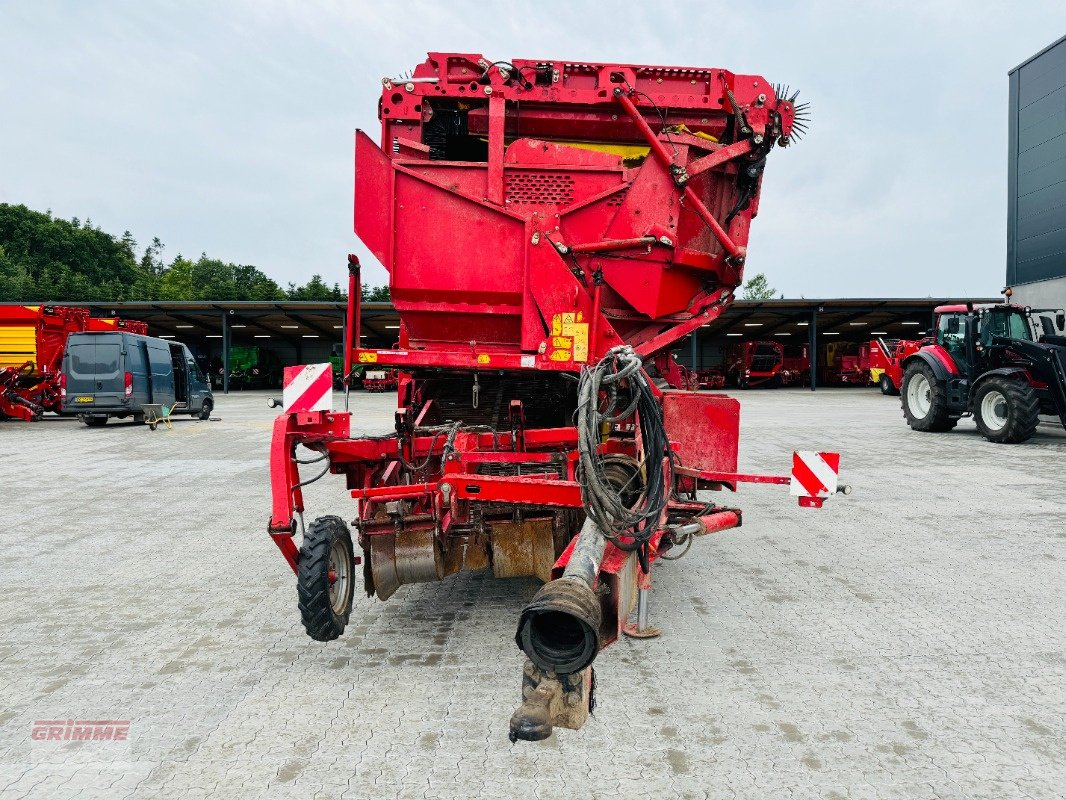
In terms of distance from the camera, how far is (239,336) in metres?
46.2

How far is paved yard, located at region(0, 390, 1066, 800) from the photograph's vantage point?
8.91 feet

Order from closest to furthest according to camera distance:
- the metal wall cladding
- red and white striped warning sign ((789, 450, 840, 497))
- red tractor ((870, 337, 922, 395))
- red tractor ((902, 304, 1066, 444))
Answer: red and white striped warning sign ((789, 450, 840, 497)) < red tractor ((902, 304, 1066, 444)) < the metal wall cladding < red tractor ((870, 337, 922, 395))

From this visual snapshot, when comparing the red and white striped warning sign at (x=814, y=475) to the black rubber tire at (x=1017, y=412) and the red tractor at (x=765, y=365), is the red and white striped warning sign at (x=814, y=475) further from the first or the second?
the red tractor at (x=765, y=365)

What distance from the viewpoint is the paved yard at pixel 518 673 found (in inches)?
107

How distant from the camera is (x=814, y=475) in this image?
463cm

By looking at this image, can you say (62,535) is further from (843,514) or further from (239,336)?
(239,336)

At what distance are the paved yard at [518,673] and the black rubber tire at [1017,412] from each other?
237 inches

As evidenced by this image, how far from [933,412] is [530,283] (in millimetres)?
12016

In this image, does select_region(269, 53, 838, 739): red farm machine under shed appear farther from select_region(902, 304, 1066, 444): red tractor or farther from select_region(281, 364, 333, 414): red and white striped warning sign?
select_region(902, 304, 1066, 444): red tractor

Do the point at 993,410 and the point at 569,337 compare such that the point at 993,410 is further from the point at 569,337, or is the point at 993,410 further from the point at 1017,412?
the point at 569,337

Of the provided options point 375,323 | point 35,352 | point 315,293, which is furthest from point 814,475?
point 315,293

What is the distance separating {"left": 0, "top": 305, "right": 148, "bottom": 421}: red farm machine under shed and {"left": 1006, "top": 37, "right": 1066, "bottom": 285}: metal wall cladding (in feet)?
74.9

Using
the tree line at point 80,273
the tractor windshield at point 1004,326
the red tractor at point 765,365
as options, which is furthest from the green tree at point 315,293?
the tractor windshield at point 1004,326

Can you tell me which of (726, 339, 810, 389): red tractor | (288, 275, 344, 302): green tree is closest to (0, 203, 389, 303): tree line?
(288, 275, 344, 302): green tree
